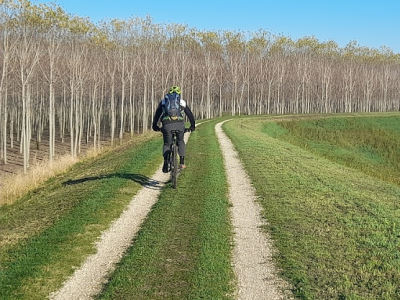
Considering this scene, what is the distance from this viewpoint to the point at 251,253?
272 inches

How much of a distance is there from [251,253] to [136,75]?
50.0 metres

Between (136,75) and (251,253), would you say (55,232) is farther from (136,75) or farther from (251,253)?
Answer: (136,75)

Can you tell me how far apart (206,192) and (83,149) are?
3756 centimetres

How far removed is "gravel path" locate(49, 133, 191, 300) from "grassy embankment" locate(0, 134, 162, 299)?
16cm

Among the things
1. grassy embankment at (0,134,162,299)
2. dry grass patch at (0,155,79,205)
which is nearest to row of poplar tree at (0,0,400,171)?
dry grass patch at (0,155,79,205)

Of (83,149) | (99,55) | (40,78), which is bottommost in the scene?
(83,149)

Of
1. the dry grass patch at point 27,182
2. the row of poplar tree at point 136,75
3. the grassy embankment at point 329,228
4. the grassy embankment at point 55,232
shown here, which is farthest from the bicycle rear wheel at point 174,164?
the row of poplar tree at point 136,75

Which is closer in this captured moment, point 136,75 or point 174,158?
point 174,158

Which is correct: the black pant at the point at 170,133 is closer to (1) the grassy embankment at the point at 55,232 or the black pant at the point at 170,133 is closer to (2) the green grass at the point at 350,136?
(1) the grassy embankment at the point at 55,232

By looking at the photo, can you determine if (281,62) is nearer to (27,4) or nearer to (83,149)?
(83,149)

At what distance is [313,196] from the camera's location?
1070 centimetres

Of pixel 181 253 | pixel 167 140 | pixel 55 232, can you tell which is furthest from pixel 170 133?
pixel 181 253

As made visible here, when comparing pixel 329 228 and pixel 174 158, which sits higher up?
pixel 174 158

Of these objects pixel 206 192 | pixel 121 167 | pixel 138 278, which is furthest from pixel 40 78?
pixel 138 278
